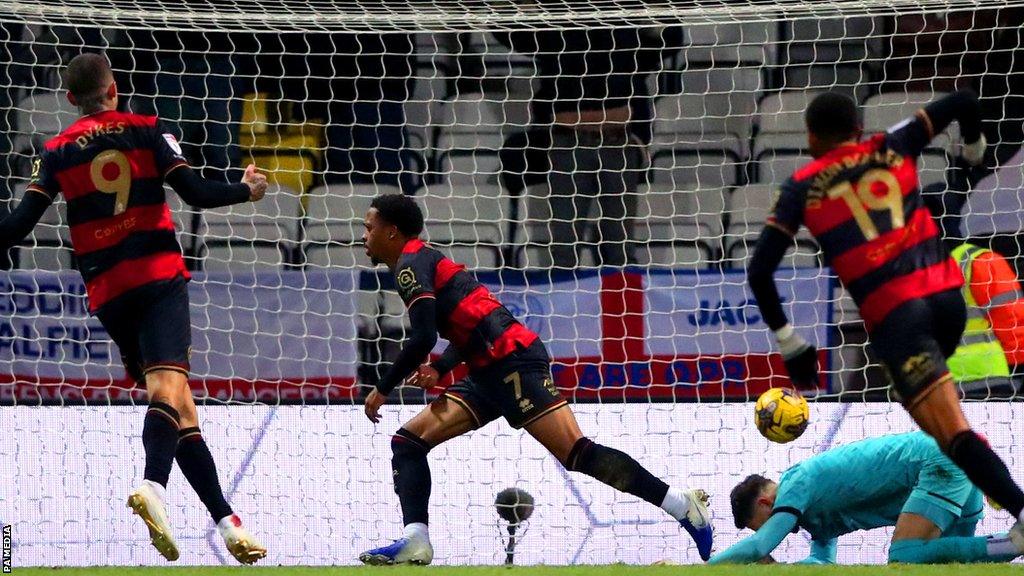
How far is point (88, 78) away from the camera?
4867 mm

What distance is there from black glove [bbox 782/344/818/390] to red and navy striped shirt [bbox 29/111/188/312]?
215 cm

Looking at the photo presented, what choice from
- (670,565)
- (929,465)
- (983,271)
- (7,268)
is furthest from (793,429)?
(7,268)

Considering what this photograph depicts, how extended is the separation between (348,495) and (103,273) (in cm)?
232

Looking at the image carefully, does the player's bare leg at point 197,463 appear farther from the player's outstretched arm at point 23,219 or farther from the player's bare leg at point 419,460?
Answer: the player's bare leg at point 419,460

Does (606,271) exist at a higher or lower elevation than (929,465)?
higher

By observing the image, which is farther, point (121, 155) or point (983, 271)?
point (983, 271)

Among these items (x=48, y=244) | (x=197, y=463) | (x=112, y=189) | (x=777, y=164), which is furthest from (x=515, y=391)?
(x=48, y=244)

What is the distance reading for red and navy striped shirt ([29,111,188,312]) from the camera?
190 inches

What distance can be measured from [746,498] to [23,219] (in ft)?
10.1

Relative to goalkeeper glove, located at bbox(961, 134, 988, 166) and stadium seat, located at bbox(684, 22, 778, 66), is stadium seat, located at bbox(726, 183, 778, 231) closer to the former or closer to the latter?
stadium seat, located at bbox(684, 22, 778, 66)

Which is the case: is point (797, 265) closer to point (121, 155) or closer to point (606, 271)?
point (606, 271)

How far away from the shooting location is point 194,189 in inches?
189

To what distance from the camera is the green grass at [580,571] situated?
4.78 m

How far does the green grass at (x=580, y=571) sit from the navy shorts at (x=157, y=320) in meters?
0.82
